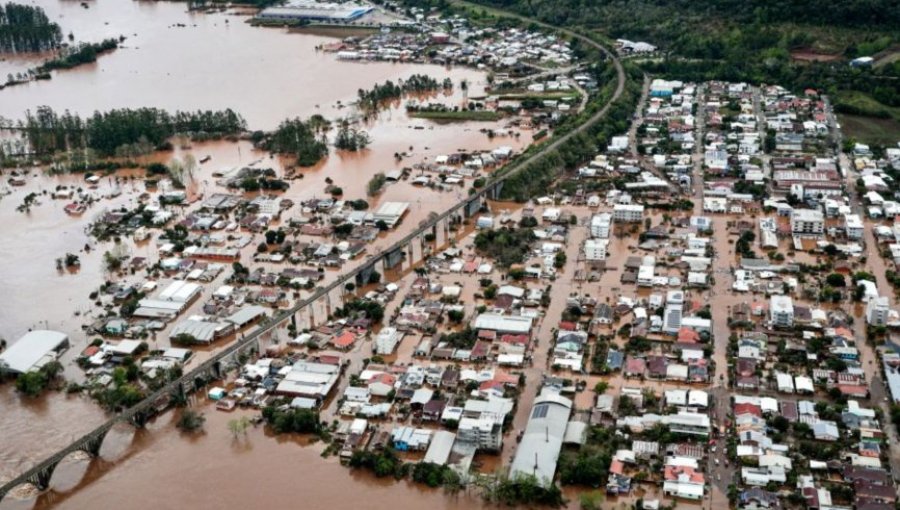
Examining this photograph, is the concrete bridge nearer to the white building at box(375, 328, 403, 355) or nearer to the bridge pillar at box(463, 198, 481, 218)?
the bridge pillar at box(463, 198, 481, 218)

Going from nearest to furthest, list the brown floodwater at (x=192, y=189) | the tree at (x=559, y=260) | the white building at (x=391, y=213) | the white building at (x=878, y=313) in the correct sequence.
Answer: the brown floodwater at (x=192, y=189)
the white building at (x=878, y=313)
the tree at (x=559, y=260)
the white building at (x=391, y=213)

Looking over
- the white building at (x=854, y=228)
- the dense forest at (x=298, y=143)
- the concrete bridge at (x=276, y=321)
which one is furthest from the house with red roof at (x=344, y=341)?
the white building at (x=854, y=228)

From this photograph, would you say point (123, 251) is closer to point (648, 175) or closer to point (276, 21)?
point (648, 175)

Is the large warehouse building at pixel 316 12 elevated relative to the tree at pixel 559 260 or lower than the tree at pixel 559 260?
elevated

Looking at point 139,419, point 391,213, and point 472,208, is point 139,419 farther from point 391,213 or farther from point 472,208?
point 472,208

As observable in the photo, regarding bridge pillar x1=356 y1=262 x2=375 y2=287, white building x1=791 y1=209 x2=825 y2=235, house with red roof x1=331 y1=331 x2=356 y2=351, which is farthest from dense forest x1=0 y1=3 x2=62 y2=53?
white building x1=791 y1=209 x2=825 y2=235

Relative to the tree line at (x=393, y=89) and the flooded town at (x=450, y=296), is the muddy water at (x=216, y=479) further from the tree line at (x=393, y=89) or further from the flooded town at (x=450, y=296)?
the tree line at (x=393, y=89)

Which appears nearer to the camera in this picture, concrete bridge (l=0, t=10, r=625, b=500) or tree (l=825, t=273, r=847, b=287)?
concrete bridge (l=0, t=10, r=625, b=500)
